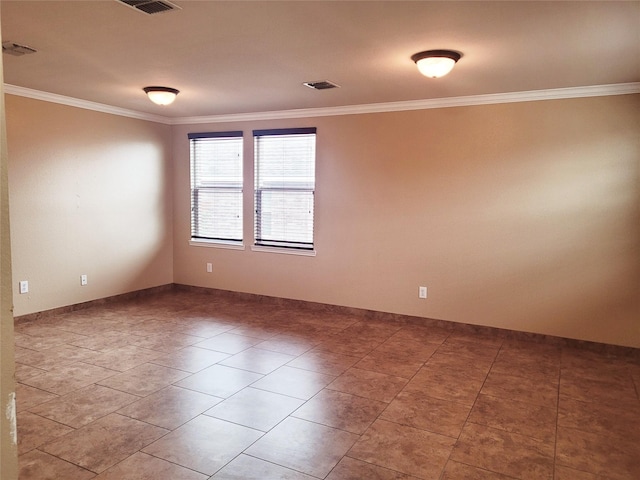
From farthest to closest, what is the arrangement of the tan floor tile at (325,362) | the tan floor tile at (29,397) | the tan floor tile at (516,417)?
1. the tan floor tile at (325,362)
2. the tan floor tile at (29,397)
3. the tan floor tile at (516,417)

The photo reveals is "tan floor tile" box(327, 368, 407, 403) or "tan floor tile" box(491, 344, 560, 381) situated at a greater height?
"tan floor tile" box(491, 344, 560, 381)

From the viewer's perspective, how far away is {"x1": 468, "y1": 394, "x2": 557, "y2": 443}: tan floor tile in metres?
2.88

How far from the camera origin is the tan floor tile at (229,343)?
4281 mm

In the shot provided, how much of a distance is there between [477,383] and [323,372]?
1.22 meters

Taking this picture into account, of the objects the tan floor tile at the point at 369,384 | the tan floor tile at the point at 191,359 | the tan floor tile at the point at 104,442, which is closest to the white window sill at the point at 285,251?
the tan floor tile at the point at 191,359

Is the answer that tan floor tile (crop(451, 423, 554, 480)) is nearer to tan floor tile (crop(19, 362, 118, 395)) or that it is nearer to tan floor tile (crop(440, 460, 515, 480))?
tan floor tile (crop(440, 460, 515, 480))

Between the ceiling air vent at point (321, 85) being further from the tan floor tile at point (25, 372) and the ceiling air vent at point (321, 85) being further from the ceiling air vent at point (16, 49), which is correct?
the tan floor tile at point (25, 372)

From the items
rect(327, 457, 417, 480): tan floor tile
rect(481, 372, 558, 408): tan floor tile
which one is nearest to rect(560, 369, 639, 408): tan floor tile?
rect(481, 372, 558, 408): tan floor tile

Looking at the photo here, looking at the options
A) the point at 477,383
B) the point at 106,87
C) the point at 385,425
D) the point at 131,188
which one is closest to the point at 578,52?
the point at 477,383

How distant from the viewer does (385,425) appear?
291cm

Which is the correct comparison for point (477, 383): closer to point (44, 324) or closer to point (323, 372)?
point (323, 372)

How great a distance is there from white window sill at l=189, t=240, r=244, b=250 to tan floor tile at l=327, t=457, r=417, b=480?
13.4 ft

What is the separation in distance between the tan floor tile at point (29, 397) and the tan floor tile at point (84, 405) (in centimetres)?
6

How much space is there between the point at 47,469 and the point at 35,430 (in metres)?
0.48
